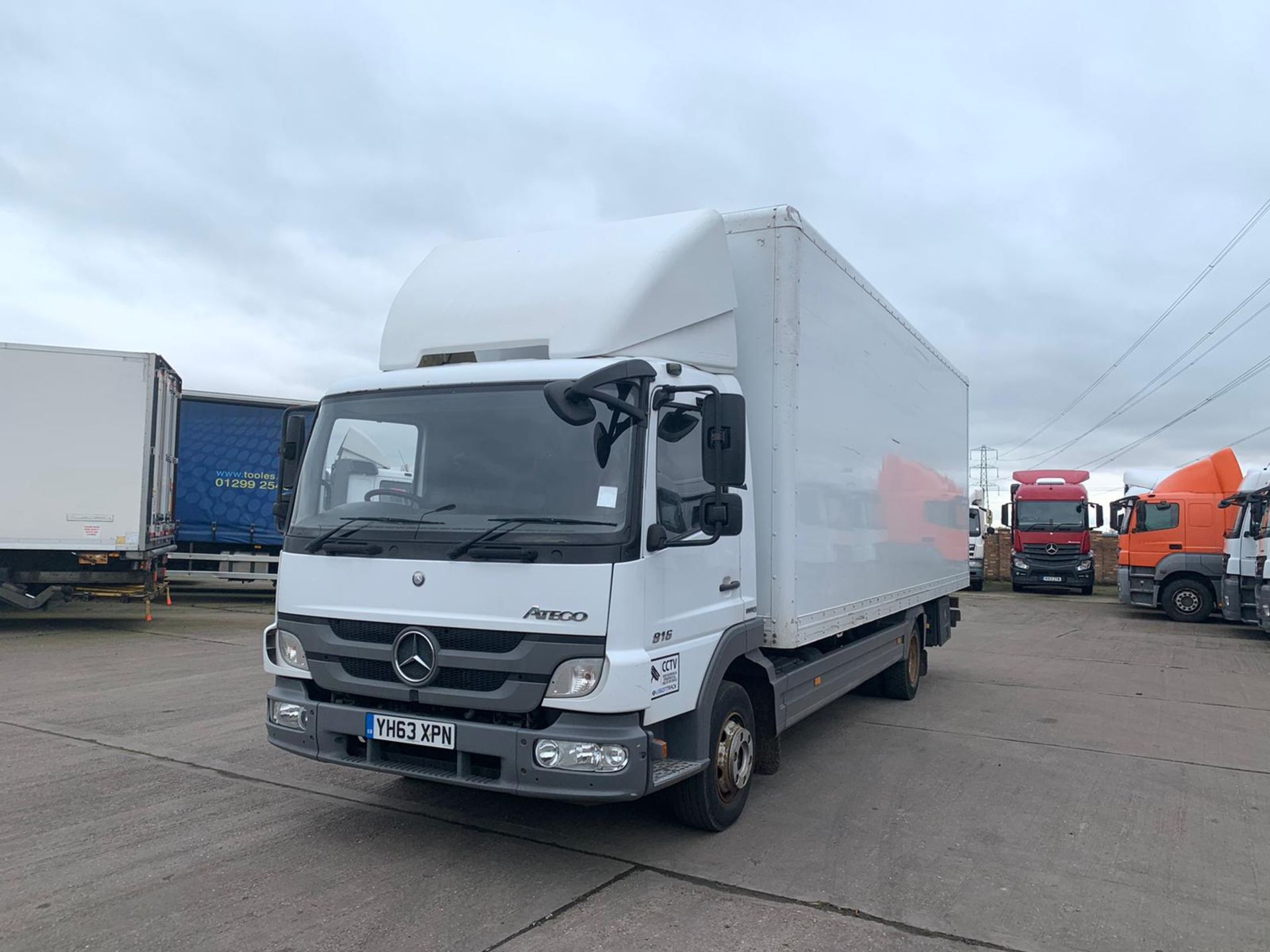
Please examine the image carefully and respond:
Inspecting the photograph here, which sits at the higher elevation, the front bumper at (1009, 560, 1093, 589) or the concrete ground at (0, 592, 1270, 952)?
the front bumper at (1009, 560, 1093, 589)

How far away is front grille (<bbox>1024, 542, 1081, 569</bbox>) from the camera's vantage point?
25.4 m

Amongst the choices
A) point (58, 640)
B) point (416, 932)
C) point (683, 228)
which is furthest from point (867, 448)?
point (58, 640)

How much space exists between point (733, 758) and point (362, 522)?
2288 mm

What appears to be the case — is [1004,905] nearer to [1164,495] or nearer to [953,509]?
[953,509]

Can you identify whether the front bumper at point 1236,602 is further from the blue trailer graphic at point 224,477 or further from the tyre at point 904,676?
the blue trailer graphic at point 224,477


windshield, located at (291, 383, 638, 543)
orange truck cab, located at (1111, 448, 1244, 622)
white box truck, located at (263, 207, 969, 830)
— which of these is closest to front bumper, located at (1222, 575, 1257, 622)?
orange truck cab, located at (1111, 448, 1244, 622)

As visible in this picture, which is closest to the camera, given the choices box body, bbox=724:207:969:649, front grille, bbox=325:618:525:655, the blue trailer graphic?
front grille, bbox=325:618:525:655

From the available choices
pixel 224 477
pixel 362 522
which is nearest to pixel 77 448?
pixel 224 477

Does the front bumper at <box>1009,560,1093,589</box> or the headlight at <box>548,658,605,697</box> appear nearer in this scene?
the headlight at <box>548,658,605,697</box>

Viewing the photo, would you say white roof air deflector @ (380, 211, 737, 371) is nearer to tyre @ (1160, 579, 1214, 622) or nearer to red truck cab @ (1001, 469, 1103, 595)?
tyre @ (1160, 579, 1214, 622)

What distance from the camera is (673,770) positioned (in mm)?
4402

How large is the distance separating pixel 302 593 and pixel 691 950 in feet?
8.09

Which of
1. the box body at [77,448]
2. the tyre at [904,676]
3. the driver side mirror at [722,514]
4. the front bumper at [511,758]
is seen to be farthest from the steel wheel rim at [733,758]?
the box body at [77,448]

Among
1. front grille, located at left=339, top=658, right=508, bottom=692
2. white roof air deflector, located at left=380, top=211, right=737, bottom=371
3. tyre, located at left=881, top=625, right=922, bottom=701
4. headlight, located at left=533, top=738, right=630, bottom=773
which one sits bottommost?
tyre, located at left=881, top=625, right=922, bottom=701
